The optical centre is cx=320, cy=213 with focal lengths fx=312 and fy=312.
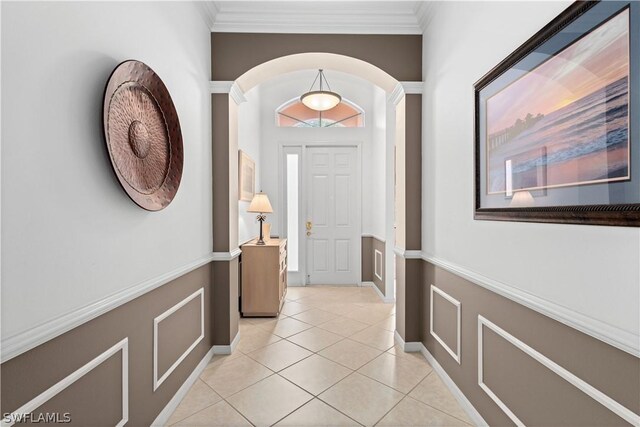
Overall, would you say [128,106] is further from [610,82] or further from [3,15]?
[610,82]

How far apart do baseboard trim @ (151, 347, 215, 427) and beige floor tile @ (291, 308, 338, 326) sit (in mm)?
1155

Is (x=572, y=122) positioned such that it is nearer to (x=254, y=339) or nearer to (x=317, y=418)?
(x=317, y=418)

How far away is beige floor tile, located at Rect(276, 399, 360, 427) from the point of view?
1781 millimetres

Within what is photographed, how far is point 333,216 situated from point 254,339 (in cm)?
247

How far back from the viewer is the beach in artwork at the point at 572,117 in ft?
3.03

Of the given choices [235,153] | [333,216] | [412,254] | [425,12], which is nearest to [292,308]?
[333,216]

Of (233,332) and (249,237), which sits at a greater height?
(249,237)

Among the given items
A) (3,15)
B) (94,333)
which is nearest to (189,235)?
(94,333)

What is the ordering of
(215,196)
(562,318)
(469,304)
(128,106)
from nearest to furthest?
(562,318) < (128,106) < (469,304) < (215,196)

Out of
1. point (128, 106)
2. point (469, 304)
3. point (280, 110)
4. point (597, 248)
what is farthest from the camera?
point (280, 110)

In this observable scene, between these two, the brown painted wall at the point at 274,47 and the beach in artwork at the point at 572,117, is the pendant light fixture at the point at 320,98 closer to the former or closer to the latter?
the brown painted wall at the point at 274,47

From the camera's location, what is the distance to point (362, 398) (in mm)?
2014

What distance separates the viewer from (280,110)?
5.00 metres

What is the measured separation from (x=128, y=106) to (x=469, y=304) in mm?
2072
